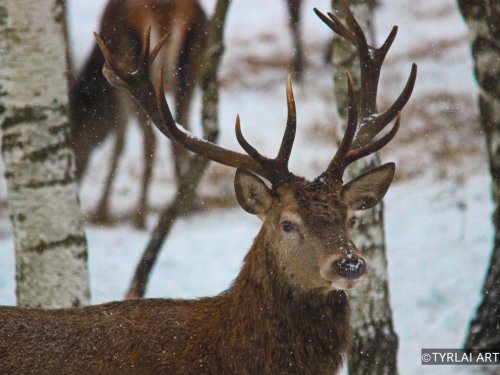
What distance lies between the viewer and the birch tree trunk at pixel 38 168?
232 inches

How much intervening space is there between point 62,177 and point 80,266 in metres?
0.63

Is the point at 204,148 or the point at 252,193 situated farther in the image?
the point at 204,148

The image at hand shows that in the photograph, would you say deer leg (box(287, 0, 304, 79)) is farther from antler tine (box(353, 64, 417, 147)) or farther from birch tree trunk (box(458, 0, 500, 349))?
antler tine (box(353, 64, 417, 147))

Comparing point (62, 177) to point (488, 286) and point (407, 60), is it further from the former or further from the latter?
point (407, 60)

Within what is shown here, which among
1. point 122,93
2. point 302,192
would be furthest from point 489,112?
point 122,93

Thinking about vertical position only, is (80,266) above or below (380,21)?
below

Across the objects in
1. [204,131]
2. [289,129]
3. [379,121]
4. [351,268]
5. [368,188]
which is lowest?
[351,268]

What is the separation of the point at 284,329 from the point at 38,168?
7.55ft

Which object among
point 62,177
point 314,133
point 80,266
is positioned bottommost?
point 80,266

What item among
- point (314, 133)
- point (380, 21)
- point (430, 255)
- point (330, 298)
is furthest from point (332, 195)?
point (380, 21)

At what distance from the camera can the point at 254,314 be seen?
14.9 ft

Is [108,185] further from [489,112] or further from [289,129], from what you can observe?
[289,129]

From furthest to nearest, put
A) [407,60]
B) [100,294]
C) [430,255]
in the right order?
[407,60] < [430,255] < [100,294]

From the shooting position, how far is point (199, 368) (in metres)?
4.38
